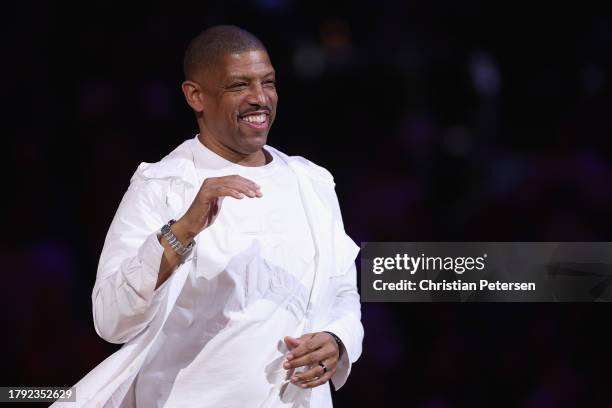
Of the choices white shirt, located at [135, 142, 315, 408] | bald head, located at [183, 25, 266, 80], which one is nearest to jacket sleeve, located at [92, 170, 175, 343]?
Result: white shirt, located at [135, 142, 315, 408]

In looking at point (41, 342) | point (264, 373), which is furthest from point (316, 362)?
point (41, 342)

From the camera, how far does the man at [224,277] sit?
1.91 meters

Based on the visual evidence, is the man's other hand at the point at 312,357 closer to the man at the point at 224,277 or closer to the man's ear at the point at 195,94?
the man at the point at 224,277

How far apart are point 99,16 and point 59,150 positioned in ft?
1.75

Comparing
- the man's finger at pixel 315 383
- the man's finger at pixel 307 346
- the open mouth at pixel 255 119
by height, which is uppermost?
the open mouth at pixel 255 119

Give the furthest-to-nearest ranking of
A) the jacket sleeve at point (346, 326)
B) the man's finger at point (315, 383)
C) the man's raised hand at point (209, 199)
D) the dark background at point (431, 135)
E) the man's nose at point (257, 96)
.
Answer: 1. the dark background at point (431, 135)
2. the man's nose at point (257, 96)
3. the jacket sleeve at point (346, 326)
4. the man's finger at point (315, 383)
5. the man's raised hand at point (209, 199)

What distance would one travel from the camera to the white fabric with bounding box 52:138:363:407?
1.98 metres

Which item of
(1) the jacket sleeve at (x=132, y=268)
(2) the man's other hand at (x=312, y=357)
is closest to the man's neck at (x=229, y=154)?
(1) the jacket sleeve at (x=132, y=268)

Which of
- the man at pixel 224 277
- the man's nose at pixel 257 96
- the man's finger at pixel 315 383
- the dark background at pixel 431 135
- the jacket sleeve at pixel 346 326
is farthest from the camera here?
the dark background at pixel 431 135

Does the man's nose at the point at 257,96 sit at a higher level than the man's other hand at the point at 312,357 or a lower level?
higher

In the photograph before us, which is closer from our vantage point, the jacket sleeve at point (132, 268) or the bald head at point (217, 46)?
the jacket sleeve at point (132, 268)

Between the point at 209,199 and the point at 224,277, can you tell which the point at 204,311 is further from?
the point at 209,199

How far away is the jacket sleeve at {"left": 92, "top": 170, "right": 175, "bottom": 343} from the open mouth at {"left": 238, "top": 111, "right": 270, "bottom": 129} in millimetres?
303

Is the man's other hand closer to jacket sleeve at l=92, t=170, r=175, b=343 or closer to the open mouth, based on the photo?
jacket sleeve at l=92, t=170, r=175, b=343
